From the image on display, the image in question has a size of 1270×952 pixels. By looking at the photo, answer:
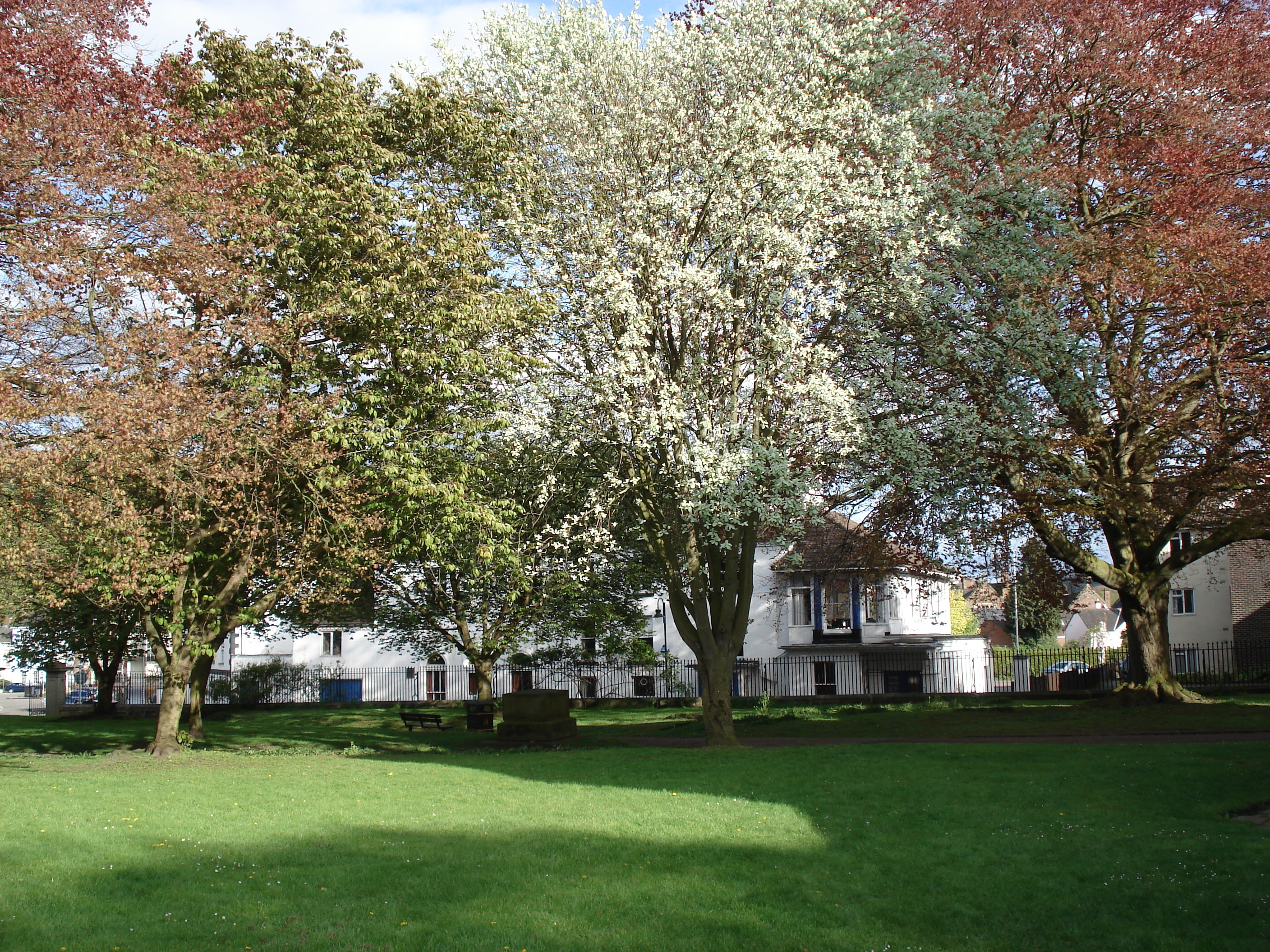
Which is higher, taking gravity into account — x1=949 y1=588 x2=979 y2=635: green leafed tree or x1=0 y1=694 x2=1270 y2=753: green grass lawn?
x1=949 y1=588 x2=979 y2=635: green leafed tree

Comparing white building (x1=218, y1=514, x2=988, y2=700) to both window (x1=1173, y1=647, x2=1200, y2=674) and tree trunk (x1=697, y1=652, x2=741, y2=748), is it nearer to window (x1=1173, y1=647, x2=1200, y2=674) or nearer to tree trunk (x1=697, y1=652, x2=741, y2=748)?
window (x1=1173, y1=647, x2=1200, y2=674)

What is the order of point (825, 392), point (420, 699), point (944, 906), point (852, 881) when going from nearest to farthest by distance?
point (944, 906) < point (852, 881) < point (825, 392) < point (420, 699)

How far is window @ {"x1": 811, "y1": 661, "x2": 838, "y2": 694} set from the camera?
4278 centimetres

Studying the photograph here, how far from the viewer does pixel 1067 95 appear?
1983 cm

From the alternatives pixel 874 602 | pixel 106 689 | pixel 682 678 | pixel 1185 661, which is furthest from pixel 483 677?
pixel 1185 661

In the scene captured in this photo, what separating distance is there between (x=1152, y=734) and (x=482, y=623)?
63.4 ft

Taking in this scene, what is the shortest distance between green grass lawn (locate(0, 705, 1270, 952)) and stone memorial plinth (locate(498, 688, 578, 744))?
5636 millimetres

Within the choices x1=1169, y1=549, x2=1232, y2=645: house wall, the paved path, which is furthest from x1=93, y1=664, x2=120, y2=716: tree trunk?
x1=1169, y1=549, x2=1232, y2=645: house wall

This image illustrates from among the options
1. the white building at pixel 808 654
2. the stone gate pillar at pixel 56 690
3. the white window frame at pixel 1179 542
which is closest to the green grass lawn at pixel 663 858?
the white window frame at pixel 1179 542

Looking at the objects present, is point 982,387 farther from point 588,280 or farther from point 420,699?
point 420,699

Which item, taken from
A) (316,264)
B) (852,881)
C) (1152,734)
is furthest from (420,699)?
(852,881)

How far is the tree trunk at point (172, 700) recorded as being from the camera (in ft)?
61.7

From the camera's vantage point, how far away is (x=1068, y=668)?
42281 millimetres

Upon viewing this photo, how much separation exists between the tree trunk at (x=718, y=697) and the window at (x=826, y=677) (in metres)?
25.0
